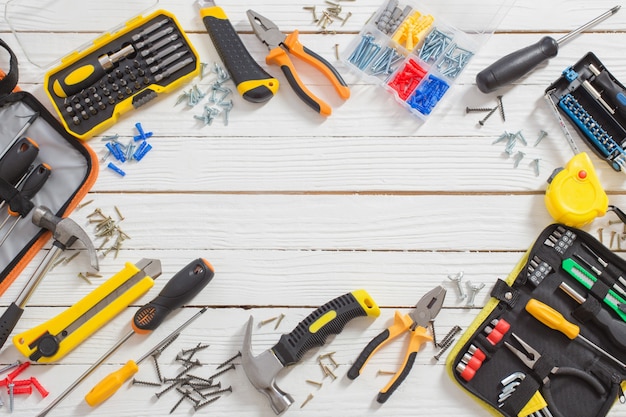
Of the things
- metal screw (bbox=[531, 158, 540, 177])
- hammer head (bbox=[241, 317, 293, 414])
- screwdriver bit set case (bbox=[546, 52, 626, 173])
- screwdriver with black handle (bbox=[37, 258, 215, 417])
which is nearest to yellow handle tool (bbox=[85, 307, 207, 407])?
screwdriver with black handle (bbox=[37, 258, 215, 417])

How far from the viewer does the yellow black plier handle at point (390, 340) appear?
1617 mm

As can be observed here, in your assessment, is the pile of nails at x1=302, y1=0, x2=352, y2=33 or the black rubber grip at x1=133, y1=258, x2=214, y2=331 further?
the pile of nails at x1=302, y1=0, x2=352, y2=33

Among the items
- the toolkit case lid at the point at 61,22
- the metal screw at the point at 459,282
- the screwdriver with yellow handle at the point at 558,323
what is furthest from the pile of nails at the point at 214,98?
the screwdriver with yellow handle at the point at 558,323

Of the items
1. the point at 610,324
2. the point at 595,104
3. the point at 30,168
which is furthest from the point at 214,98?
the point at 610,324

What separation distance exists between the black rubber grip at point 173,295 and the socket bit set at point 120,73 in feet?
1.73

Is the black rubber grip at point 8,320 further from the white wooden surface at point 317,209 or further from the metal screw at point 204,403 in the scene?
the metal screw at point 204,403

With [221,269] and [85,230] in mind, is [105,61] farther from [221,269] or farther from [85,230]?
[221,269]

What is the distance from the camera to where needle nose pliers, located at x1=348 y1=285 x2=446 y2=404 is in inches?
63.7

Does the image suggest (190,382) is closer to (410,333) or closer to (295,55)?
(410,333)

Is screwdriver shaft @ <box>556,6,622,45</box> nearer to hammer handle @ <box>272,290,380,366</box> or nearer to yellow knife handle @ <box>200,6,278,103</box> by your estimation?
yellow knife handle @ <box>200,6,278,103</box>

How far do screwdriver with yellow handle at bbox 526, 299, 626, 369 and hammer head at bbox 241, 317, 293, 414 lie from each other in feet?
2.32

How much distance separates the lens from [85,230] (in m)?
1.74

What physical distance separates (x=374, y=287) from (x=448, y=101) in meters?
0.62

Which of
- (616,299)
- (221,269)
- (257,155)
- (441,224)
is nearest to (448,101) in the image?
(441,224)
